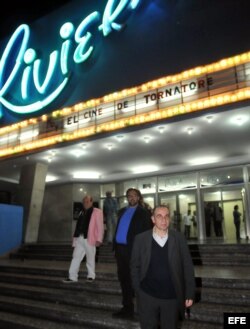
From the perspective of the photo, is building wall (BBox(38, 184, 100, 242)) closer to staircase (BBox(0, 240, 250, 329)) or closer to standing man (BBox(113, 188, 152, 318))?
staircase (BBox(0, 240, 250, 329))

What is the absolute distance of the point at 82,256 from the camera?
6852 mm

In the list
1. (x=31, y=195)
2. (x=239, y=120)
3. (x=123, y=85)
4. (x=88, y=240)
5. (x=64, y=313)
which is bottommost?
(x=64, y=313)

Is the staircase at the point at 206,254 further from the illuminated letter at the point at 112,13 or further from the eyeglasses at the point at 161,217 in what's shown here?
the illuminated letter at the point at 112,13

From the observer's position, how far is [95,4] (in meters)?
14.9

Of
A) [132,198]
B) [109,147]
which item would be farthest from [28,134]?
[132,198]

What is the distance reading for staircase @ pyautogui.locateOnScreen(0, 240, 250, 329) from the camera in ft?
16.5

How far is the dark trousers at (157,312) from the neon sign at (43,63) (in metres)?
11.4

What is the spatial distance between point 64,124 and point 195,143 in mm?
5340

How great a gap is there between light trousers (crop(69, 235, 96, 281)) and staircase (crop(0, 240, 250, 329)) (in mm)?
232

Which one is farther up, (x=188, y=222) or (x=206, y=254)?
(x=188, y=222)

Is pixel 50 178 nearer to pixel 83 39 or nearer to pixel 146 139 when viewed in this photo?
pixel 83 39

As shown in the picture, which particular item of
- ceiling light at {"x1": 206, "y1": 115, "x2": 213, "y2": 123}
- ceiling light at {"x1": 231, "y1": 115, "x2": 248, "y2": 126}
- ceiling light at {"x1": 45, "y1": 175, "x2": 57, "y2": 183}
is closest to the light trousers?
ceiling light at {"x1": 206, "y1": 115, "x2": 213, "y2": 123}

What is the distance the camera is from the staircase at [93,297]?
5016 millimetres

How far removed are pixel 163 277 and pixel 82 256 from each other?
13.0 feet
